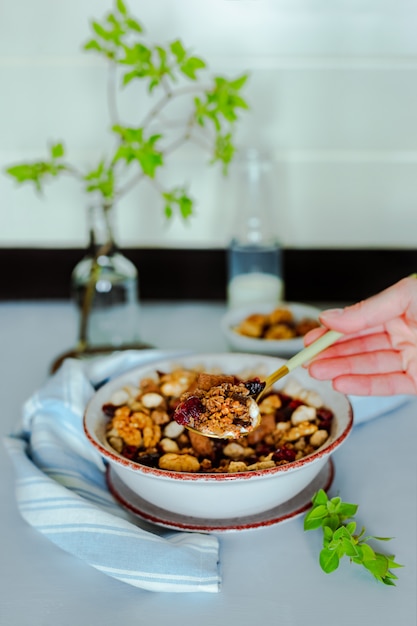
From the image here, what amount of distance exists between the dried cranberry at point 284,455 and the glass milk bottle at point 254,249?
42 centimetres

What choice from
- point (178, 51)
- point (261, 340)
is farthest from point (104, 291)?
point (178, 51)

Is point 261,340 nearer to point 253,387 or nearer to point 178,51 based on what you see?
point 253,387

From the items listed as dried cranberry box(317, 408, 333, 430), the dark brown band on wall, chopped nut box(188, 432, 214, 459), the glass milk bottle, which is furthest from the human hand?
the dark brown band on wall

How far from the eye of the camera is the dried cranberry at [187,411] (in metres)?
0.65

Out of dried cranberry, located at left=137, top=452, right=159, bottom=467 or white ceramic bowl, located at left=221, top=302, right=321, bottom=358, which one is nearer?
dried cranberry, located at left=137, top=452, right=159, bottom=467

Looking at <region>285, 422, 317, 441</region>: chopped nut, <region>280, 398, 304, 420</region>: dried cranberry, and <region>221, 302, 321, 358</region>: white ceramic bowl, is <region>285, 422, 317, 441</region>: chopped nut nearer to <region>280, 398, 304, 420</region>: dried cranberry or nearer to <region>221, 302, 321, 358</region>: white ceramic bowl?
<region>280, 398, 304, 420</region>: dried cranberry

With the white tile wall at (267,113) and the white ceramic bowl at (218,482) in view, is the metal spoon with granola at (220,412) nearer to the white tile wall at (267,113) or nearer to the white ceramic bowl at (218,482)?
the white ceramic bowl at (218,482)

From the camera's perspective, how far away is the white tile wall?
3.67ft

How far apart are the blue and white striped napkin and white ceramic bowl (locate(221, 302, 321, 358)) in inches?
7.4

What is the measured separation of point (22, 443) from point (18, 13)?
705mm

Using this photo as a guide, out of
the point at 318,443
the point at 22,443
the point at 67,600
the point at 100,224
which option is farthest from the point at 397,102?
the point at 67,600

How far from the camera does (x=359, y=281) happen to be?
3.94ft

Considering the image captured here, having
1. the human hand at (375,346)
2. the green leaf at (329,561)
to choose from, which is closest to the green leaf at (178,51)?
the human hand at (375,346)

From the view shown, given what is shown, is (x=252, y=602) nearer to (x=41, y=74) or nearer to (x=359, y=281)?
(x=359, y=281)
